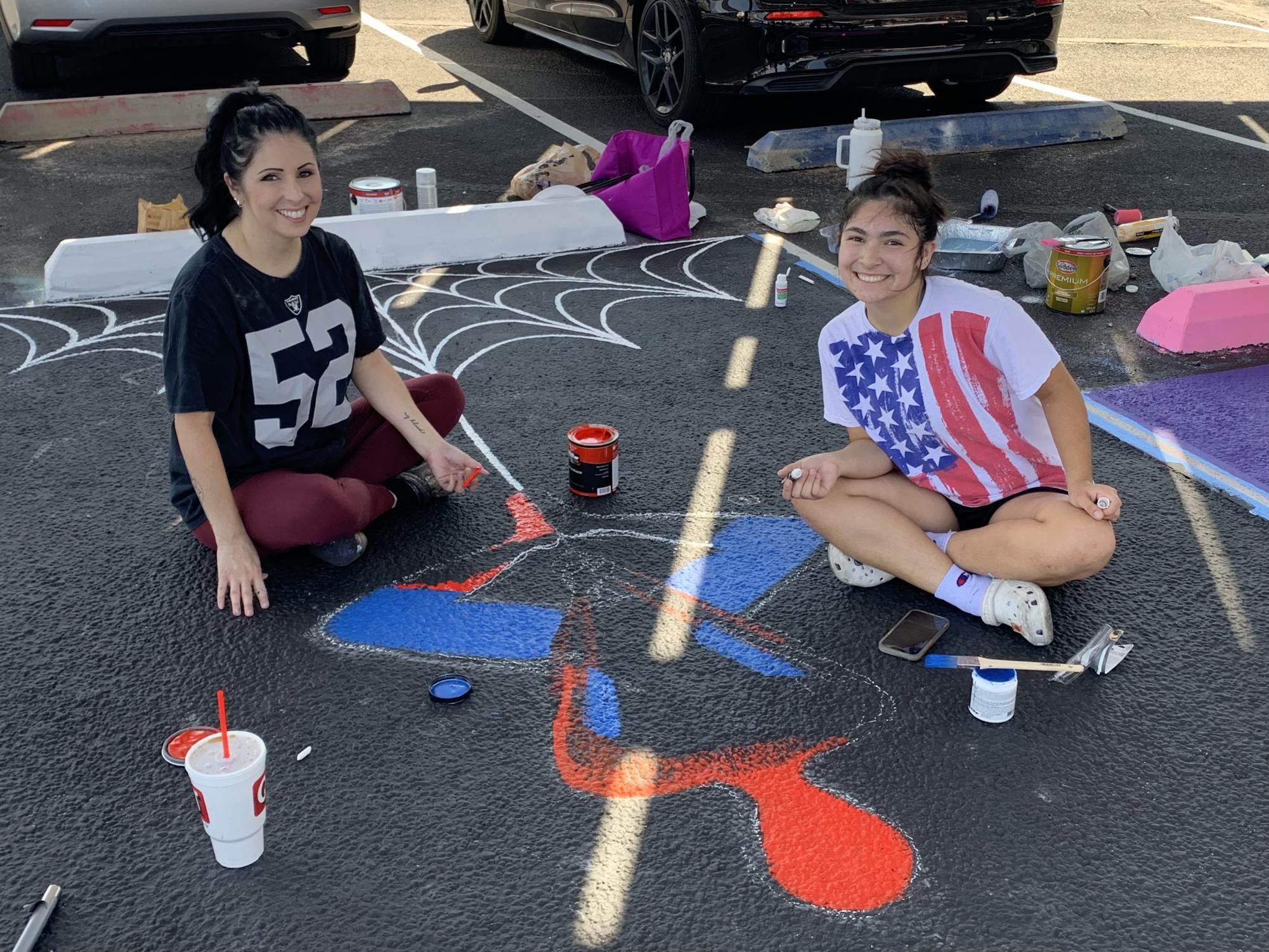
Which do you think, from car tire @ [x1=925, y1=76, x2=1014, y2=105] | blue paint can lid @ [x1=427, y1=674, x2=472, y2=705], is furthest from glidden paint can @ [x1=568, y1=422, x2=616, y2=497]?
car tire @ [x1=925, y1=76, x2=1014, y2=105]

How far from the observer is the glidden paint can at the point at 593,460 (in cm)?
378

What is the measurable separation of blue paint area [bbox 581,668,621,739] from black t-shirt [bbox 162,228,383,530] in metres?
1.09

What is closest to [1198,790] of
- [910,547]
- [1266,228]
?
[910,547]

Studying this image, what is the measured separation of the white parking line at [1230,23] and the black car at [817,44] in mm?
5789

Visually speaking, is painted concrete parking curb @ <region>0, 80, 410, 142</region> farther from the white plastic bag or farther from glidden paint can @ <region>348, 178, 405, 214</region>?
the white plastic bag

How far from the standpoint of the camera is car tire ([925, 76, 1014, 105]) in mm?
8766

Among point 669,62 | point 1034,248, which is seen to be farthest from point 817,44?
point 1034,248

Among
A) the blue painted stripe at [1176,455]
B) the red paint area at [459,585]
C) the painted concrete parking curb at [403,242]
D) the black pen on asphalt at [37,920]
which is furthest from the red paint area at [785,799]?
the painted concrete parking curb at [403,242]

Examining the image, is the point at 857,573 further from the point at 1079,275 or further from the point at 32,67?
the point at 32,67

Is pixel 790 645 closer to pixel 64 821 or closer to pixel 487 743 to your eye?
pixel 487 743

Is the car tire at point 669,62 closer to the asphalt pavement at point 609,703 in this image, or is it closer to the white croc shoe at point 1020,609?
the asphalt pavement at point 609,703

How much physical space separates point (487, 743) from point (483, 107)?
22.3 feet

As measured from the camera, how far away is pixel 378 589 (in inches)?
134

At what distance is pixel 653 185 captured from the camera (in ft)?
20.2
